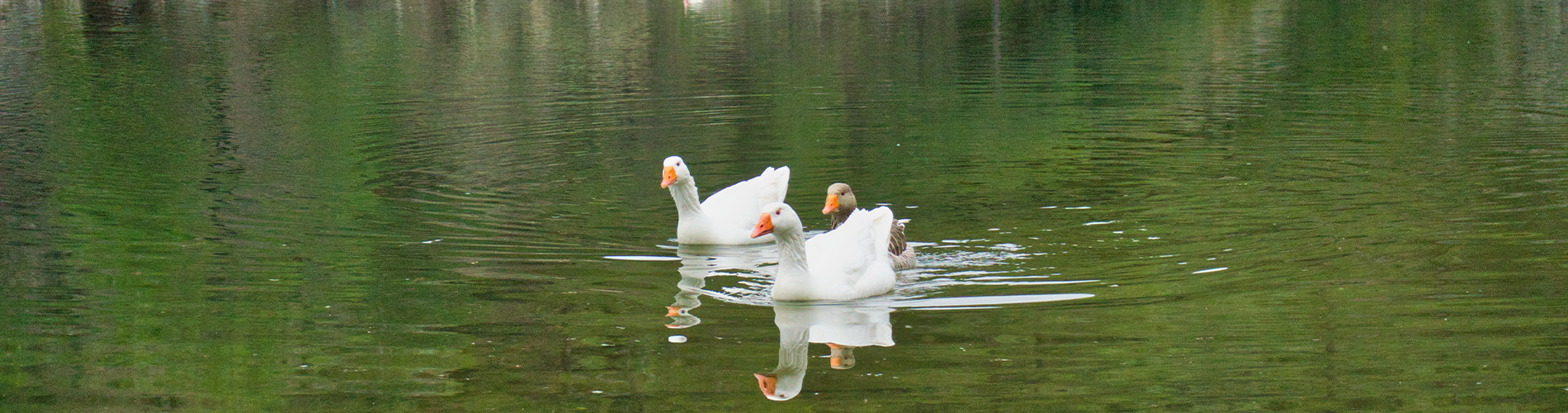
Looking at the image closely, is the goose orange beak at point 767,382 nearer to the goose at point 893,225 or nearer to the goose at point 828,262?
the goose at point 828,262

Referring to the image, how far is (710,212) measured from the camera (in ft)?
42.5

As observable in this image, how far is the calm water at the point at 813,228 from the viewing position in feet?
27.7

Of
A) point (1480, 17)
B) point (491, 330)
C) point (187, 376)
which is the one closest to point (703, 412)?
point (491, 330)

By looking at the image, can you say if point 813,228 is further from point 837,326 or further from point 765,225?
point 837,326

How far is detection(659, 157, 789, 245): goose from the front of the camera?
1265cm

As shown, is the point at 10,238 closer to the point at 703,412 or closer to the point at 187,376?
the point at 187,376

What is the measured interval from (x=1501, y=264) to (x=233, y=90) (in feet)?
76.1

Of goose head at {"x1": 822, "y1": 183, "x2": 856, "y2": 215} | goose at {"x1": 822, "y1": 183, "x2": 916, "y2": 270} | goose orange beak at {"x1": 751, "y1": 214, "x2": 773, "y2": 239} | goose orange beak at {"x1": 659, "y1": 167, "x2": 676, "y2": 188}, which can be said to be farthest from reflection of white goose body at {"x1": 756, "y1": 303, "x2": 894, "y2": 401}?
goose orange beak at {"x1": 659, "y1": 167, "x2": 676, "y2": 188}

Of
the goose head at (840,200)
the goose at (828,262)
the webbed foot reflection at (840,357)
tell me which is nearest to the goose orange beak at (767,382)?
the webbed foot reflection at (840,357)

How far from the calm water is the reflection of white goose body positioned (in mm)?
42

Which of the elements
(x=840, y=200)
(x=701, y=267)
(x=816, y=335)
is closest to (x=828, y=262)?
(x=816, y=335)

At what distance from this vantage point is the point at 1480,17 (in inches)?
1708

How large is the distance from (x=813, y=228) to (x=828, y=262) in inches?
129

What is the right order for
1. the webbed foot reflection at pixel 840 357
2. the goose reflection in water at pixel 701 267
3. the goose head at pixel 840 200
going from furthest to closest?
the goose head at pixel 840 200 < the goose reflection in water at pixel 701 267 < the webbed foot reflection at pixel 840 357
